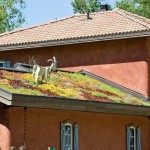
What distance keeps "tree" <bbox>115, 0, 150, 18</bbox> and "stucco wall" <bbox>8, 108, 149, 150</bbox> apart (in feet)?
104

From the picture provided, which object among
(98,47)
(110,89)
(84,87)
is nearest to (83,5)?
(98,47)

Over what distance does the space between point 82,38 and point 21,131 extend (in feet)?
31.9

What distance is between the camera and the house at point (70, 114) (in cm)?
1980

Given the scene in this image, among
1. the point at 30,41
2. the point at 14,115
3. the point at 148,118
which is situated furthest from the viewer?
the point at 30,41

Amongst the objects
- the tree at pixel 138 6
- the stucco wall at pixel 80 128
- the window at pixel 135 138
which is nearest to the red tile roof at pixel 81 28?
the window at pixel 135 138

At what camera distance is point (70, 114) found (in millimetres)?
22109

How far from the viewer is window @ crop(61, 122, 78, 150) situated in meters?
21.8

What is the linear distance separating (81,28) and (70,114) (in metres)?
9.43

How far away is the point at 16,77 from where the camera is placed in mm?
23188

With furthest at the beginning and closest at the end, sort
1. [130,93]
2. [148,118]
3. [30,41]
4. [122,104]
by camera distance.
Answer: [30,41]
[130,93]
[148,118]
[122,104]

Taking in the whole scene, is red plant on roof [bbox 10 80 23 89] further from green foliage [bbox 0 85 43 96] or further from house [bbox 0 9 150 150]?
green foliage [bbox 0 85 43 96]

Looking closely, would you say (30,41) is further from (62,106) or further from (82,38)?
(62,106)

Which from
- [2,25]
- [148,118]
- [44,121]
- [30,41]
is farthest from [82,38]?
[2,25]

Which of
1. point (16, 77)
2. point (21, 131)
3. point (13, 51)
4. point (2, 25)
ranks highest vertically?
point (2, 25)
